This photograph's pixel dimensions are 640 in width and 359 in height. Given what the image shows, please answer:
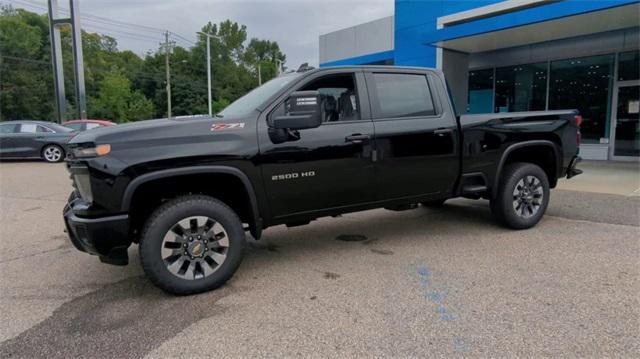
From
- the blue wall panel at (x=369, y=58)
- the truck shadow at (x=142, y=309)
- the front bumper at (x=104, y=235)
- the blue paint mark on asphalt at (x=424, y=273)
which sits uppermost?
the blue wall panel at (x=369, y=58)

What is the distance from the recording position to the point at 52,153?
1482 cm

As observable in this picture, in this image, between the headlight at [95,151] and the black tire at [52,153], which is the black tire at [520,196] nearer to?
the headlight at [95,151]

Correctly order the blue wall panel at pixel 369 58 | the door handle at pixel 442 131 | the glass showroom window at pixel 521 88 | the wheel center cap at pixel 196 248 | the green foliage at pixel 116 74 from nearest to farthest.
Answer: the wheel center cap at pixel 196 248, the door handle at pixel 442 131, the glass showroom window at pixel 521 88, the blue wall panel at pixel 369 58, the green foliage at pixel 116 74

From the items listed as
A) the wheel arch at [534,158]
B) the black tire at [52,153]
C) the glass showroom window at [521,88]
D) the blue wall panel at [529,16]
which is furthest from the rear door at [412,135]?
the black tire at [52,153]

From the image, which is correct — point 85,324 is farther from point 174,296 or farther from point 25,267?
point 25,267

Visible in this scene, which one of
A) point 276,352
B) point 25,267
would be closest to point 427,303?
point 276,352

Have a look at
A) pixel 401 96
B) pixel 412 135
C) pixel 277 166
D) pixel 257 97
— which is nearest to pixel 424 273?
pixel 412 135

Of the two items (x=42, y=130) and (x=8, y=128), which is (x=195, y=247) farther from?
(x=8, y=128)

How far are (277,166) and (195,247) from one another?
3.22ft

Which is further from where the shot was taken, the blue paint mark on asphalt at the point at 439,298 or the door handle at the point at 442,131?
the door handle at the point at 442,131

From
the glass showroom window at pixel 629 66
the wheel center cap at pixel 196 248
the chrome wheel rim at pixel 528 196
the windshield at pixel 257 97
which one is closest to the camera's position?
the wheel center cap at pixel 196 248

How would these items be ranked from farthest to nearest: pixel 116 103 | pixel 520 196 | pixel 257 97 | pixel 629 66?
pixel 116 103 → pixel 629 66 → pixel 520 196 → pixel 257 97

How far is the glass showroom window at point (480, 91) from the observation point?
51.2 feet

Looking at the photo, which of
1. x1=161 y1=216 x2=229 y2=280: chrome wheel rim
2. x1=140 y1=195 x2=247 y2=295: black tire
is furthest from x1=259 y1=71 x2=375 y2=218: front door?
x1=161 y1=216 x2=229 y2=280: chrome wheel rim
